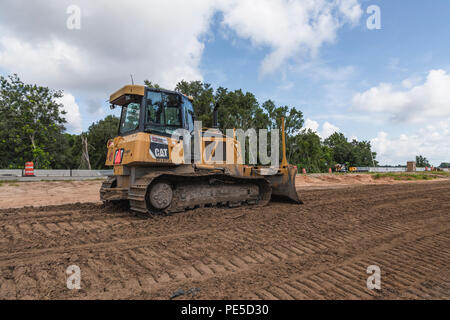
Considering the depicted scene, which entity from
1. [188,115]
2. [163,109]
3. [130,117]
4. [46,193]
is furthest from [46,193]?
[188,115]

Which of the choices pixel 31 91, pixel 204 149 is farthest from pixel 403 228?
pixel 31 91

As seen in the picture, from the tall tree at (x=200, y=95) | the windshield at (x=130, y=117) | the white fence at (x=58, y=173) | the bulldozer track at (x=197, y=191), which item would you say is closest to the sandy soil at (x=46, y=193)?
the white fence at (x=58, y=173)

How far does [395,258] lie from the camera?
13.8ft

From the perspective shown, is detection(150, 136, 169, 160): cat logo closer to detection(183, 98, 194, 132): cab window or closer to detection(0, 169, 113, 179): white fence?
detection(183, 98, 194, 132): cab window

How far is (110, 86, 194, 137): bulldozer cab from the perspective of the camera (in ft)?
20.8

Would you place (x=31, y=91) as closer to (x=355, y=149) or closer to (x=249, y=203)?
(x=249, y=203)

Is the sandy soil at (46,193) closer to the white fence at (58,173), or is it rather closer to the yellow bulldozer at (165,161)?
the white fence at (58,173)

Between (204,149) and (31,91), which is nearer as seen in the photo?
(204,149)

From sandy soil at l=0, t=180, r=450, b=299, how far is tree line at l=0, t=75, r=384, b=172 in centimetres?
1416

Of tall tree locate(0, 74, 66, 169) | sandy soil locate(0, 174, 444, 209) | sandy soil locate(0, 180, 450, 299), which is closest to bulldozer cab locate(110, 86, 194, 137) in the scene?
sandy soil locate(0, 180, 450, 299)

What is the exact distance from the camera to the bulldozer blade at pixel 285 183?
866 centimetres

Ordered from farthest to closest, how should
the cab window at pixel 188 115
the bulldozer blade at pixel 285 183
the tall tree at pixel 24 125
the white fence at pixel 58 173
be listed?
the tall tree at pixel 24 125 < the white fence at pixel 58 173 < the bulldozer blade at pixel 285 183 < the cab window at pixel 188 115
